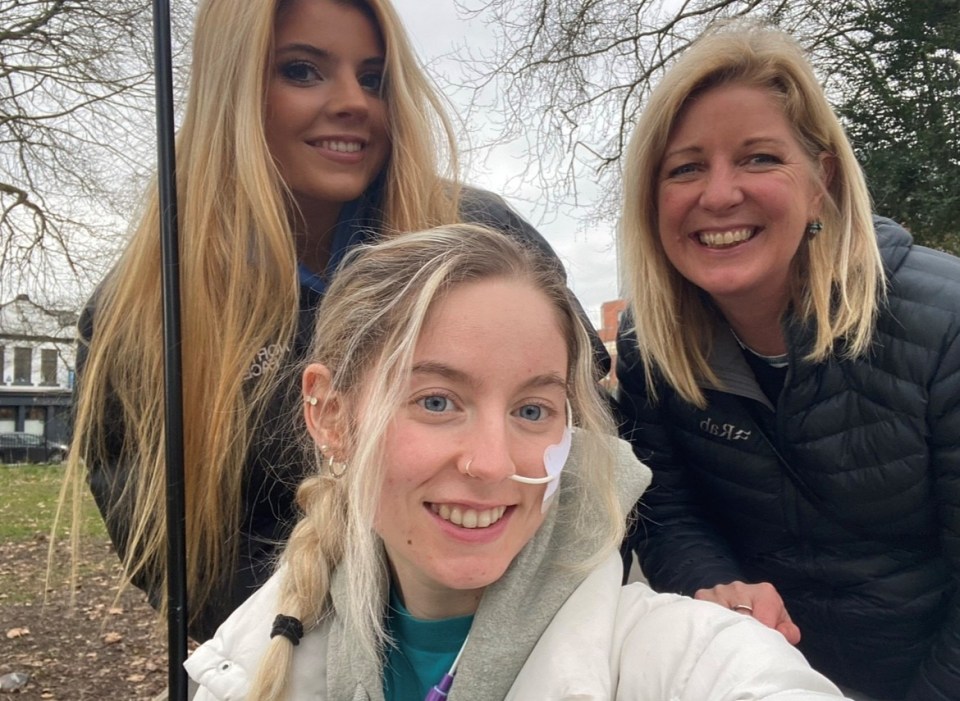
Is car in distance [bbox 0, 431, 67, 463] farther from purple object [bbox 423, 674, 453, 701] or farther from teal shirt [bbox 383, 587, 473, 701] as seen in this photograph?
purple object [bbox 423, 674, 453, 701]

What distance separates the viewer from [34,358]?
119 inches

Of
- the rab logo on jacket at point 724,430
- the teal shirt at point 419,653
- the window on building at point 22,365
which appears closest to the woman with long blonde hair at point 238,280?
the teal shirt at point 419,653

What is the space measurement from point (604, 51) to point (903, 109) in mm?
2157

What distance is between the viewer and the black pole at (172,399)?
1.51 m

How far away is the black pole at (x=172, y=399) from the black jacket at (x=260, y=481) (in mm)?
116

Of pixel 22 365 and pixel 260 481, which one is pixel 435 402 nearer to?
pixel 260 481

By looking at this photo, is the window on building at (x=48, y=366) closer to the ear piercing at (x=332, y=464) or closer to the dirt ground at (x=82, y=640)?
the dirt ground at (x=82, y=640)

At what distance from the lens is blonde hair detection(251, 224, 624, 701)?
1.23 meters

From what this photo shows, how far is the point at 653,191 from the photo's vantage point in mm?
1862

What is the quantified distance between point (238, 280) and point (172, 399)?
0.91 feet

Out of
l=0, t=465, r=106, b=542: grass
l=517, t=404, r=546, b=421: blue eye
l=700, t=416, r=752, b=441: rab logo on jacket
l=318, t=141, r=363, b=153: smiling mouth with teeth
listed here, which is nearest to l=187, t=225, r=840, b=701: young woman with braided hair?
l=517, t=404, r=546, b=421: blue eye

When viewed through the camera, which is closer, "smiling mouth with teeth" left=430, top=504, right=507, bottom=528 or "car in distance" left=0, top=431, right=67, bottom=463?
"smiling mouth with teeth" left=430, top=504, right=507, bottom=528

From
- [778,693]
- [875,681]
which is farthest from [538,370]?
[875,681]

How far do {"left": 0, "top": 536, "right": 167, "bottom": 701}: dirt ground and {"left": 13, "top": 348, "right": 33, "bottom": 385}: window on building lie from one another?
0.74 metres
